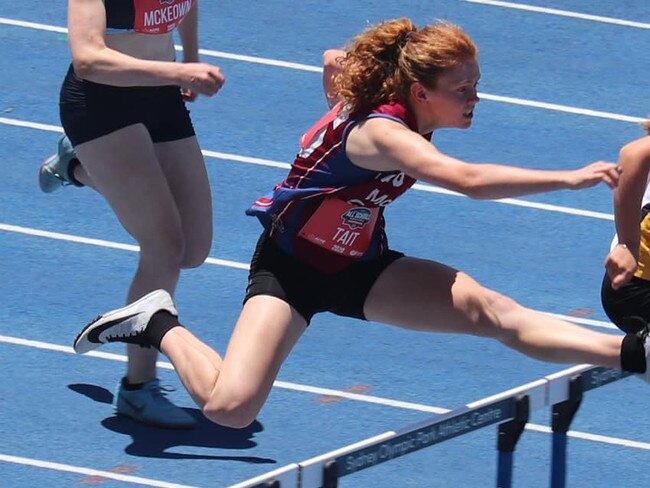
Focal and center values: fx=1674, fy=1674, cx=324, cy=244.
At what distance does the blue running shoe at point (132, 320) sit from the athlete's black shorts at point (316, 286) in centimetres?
45

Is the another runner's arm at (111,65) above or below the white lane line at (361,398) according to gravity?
above

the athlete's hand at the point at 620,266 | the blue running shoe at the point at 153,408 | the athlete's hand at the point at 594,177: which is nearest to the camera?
the athlete's hand at the point at 594,177

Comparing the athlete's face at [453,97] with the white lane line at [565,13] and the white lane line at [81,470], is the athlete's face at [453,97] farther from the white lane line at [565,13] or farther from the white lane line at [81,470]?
the white lane line at [565,13]

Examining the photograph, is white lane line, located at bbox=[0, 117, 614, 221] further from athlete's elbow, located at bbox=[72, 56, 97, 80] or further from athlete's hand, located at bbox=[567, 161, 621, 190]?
athlete's hand, located at bbox=[567, 161, 621, 190]

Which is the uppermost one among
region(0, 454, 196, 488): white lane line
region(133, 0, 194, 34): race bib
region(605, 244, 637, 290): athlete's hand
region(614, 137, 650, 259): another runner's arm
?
region(133, 0, 194, 34): race bib

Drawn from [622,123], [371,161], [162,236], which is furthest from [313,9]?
[371,161]

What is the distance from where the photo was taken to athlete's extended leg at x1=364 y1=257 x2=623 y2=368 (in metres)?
5.40

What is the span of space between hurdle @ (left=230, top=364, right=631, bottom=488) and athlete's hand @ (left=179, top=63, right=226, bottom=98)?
136 cm

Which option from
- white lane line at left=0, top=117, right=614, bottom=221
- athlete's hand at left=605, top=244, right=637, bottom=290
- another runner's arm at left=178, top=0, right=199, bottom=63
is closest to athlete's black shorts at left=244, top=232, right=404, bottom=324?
athlete's hand at left=605, top=244, right=637, bottom=290

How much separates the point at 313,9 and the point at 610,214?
9.89 ft

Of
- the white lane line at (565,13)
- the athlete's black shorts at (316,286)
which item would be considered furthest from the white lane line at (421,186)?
the athlete's black shorts at (316,286)

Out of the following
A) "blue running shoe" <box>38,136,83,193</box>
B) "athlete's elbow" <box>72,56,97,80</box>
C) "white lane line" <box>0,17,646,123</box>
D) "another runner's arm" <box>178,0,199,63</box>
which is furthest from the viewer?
"white lane line" <box>0,17,646,123</box>

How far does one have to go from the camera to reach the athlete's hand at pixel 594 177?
461 centimetres

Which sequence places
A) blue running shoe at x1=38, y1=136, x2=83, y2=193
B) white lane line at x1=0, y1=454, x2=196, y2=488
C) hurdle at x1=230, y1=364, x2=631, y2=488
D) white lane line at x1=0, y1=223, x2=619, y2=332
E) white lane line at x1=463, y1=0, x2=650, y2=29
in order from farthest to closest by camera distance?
white lane line at x1=463, y1=0, x2=650, y2=29
white lane line at x1=0, y1=223, x2=619, y2=332
blue running shoe at x1=38, y1=136, x2=83, y2=193
white lane line at x1=0, y1=454, x2=196, y2=488
hurdle at x1=230, y1=364, x2=631, y2=488
